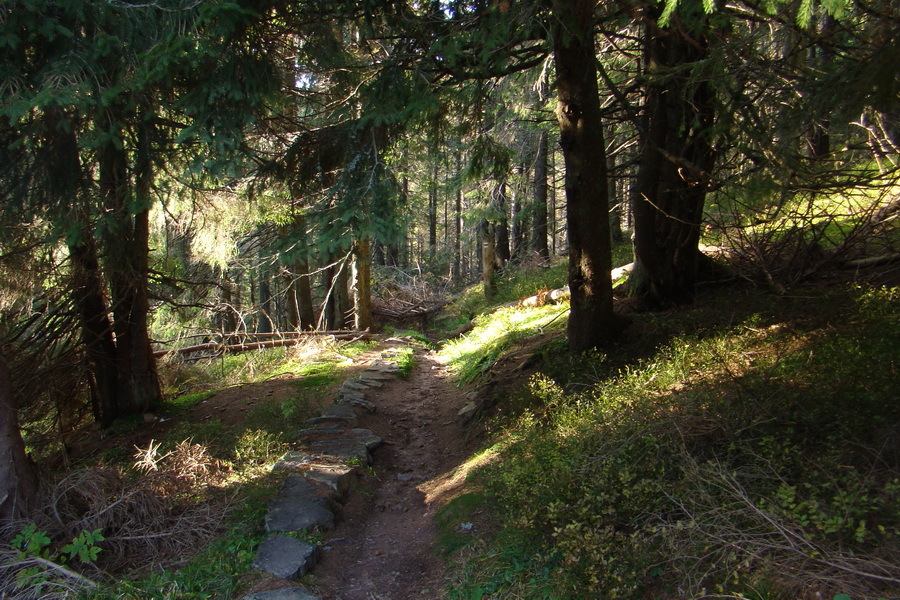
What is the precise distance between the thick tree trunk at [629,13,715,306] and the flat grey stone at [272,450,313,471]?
200 inches

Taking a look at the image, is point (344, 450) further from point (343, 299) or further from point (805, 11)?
point (343, 299)

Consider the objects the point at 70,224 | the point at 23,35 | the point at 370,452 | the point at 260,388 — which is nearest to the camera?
the point at 23,35

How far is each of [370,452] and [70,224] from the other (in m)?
4.42

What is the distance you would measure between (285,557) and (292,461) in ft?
6.58

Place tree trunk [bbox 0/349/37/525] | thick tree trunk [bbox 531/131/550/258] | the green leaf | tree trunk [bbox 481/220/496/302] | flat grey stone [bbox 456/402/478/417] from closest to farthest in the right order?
the green leaf → tree trunk [bbox 0/349/37/525] → flat grey stone [bbox 456/402/478/417] → thick tree trunk [bbox 531/131/550/258] → tree trunk [bbox 481/220/496/302]

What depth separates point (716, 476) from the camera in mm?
3604

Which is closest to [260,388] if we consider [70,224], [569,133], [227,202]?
[227,202]

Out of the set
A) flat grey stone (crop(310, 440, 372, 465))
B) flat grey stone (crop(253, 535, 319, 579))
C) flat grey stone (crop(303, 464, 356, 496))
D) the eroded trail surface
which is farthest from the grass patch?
flat grey stone (crop(253, 535, 319, 579))

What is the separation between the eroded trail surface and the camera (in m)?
4.45

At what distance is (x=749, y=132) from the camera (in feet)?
16.9

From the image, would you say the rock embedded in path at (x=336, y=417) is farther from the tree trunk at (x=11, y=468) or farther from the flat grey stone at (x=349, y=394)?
the tree trunk at (x=11, y=468)

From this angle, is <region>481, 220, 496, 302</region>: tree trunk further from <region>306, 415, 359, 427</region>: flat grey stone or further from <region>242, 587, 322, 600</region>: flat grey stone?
<region>242, 587, 322, 600</region>: flat grey stone

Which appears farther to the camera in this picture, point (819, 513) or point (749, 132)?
point (749, 132)

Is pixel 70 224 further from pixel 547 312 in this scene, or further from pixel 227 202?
pixel 547 312
